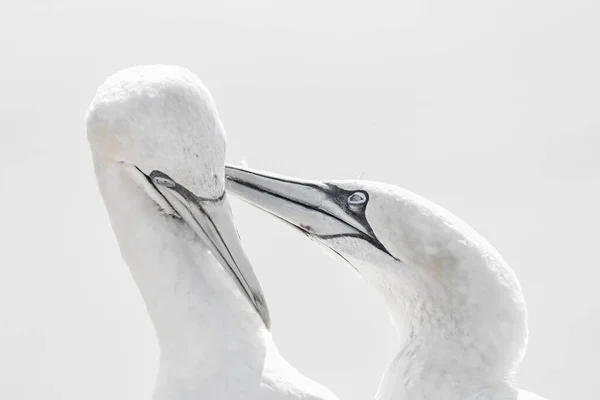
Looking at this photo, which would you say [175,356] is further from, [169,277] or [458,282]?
[458,282]

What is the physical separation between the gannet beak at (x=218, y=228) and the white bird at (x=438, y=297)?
0.47 meters

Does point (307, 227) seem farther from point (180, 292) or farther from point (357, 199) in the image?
point (180, 292)

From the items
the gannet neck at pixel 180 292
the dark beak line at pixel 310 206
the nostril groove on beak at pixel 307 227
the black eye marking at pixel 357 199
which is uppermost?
the black eye marking at pixel 357 199

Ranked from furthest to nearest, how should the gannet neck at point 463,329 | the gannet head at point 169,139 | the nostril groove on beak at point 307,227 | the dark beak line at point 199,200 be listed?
the nostril groove on beak at point 307,227 < the dark beak line at point 199,200 < the gannet head at point 169,139 < the gannet neck at point 463,329

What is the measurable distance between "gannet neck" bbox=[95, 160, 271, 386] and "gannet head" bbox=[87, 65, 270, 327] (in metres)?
0.14

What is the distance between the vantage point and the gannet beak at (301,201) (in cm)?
839

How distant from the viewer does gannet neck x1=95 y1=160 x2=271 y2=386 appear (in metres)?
8.35

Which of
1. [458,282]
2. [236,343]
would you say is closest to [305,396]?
[236,343]

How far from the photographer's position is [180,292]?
8.41 m

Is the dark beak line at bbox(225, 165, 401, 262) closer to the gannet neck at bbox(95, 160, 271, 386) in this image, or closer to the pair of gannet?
the pair of gannet

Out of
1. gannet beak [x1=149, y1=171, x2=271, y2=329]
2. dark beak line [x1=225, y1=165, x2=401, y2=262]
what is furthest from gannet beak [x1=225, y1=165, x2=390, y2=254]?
gannet beak [x1=149, y1=171, x2=271, y2=329]

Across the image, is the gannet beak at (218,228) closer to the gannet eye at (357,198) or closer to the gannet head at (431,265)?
the gannet head at (431,265)

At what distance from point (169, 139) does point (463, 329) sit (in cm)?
142

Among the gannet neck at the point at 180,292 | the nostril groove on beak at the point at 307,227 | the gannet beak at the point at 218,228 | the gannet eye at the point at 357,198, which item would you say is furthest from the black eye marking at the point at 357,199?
the gannet neck at the point at 180,292
